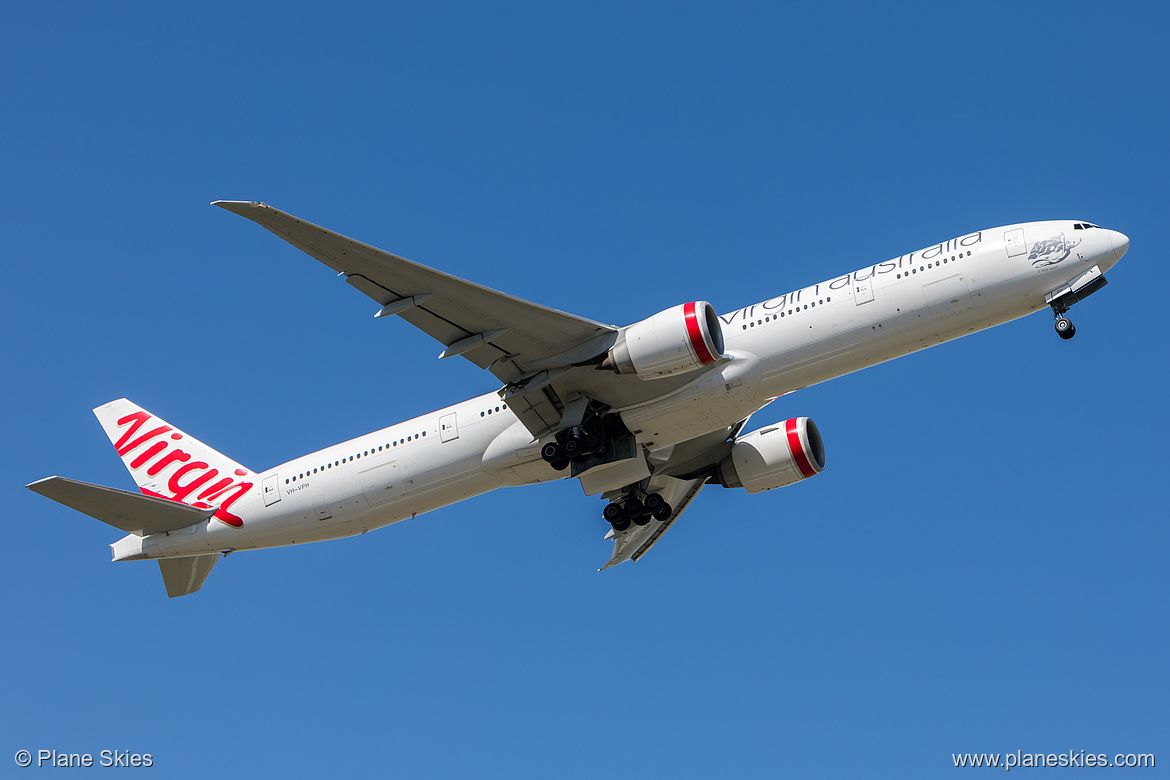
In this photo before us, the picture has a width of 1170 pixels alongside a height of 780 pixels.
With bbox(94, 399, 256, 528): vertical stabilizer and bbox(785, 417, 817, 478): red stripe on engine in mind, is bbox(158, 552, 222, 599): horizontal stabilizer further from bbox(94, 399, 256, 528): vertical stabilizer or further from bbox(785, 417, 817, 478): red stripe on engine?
bbox(785, 417, 817, 478): red stripe on engine

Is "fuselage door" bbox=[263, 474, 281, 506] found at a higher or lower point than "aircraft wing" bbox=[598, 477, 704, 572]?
higher

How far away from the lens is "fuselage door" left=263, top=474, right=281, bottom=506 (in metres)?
28.7

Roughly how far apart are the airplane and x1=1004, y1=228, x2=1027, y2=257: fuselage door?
40mm

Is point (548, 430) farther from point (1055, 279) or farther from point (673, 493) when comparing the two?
point (1055, 279)

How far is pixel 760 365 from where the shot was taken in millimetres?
24922

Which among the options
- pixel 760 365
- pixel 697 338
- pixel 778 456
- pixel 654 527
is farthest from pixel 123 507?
pixel 778 456

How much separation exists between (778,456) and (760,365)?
18.8 ft

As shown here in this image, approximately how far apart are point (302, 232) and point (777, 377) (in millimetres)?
10702

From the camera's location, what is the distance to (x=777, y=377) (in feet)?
82.1

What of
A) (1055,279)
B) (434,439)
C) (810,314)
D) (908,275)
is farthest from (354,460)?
(1055,279)

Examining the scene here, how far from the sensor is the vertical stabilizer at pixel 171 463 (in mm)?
29891

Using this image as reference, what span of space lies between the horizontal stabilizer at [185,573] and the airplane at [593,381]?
4.32ft

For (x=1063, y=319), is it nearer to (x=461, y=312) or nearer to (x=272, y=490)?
(x=461, y=312)

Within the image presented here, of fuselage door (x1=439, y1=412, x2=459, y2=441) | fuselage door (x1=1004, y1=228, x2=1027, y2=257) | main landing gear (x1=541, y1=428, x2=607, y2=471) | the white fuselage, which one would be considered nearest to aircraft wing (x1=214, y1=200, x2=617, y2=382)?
main landing gear (x1=541, y1=428, x2=607, y2=471)
